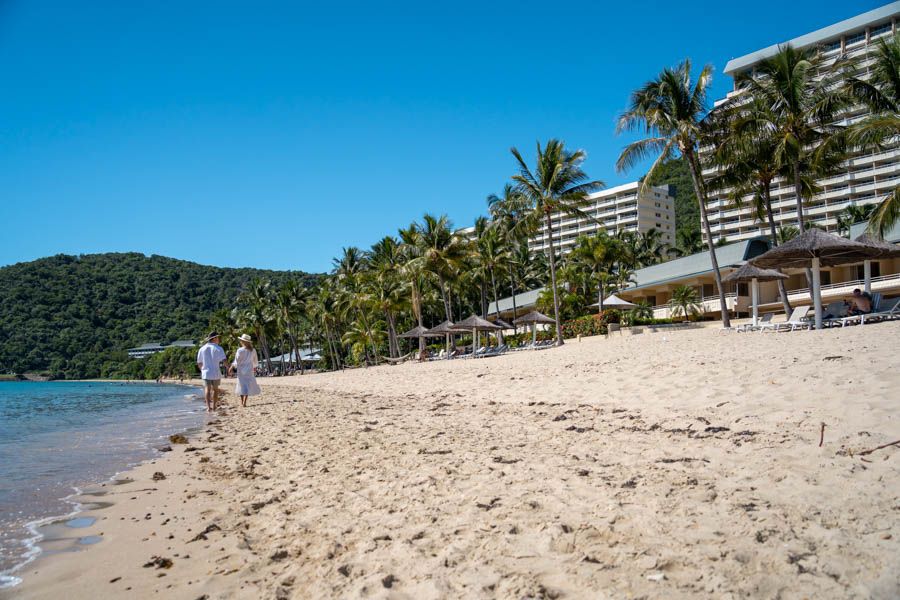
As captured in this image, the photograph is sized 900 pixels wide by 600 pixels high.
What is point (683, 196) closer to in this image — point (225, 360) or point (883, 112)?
point (883, 112)

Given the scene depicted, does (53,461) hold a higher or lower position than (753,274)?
lower

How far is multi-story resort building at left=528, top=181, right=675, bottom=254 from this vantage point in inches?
3745

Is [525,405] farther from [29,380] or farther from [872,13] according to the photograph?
[29,380]

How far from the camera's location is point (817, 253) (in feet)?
50.5

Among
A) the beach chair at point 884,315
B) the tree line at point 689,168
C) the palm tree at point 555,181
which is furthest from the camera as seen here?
the palm tree at point 555,181

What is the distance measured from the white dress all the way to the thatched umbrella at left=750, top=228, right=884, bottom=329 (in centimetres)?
1408

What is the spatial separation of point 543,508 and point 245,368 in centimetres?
998

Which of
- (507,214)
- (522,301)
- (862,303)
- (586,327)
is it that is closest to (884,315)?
(862,303)

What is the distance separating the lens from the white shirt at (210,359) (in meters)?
11.6

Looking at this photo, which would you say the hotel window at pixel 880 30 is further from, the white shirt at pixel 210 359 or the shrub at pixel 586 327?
the white shirt at pixel 210 359

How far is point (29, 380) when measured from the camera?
82.2m

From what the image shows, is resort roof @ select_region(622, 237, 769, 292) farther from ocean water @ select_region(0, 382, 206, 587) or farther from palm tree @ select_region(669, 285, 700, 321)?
ocean water @ select_region(0, 382, 206, 587)

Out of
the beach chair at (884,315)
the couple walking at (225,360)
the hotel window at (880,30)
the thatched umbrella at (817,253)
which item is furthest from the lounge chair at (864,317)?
the hotel window at (880,30)

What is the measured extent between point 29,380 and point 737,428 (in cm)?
10205
